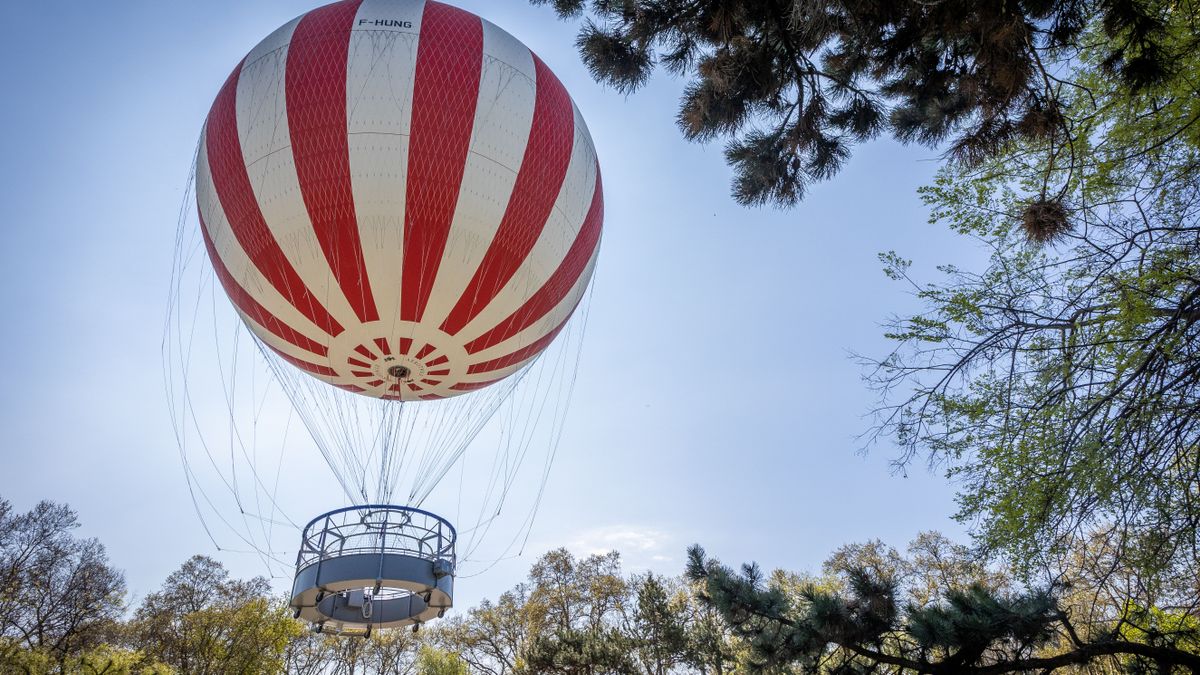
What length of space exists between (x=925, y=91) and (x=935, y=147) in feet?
2.03

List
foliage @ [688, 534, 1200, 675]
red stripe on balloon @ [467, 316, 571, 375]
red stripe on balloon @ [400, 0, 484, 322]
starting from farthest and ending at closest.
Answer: red stripe on balloon @ [467, 316, 571, 375] < red stripe on balloon @ [400, 0, 484, 322] < foliage @ [688, 534, 1200, 675]

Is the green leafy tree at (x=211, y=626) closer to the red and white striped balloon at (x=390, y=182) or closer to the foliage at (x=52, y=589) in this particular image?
the foliage at (x=52, y=589)

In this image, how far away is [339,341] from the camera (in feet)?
28.4

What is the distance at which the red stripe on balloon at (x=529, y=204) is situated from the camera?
315 inches

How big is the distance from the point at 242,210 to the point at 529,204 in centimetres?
341

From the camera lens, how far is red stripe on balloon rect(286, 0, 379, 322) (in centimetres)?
736

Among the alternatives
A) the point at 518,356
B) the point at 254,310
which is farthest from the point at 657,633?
the point at 254,310

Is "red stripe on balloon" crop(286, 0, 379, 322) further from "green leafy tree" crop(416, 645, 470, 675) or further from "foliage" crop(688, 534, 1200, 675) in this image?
"green leafy tree" crop(416, 645, 470, 675)

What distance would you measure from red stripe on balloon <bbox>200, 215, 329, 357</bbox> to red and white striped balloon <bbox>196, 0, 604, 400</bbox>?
0.10 feet

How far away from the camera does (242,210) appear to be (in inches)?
311

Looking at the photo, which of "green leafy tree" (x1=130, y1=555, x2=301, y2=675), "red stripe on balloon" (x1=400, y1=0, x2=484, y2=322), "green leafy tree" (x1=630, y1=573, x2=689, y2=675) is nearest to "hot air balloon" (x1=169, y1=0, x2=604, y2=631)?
"red stripe on balloon" (x1=400, y1=0, x2=484, y2=322)

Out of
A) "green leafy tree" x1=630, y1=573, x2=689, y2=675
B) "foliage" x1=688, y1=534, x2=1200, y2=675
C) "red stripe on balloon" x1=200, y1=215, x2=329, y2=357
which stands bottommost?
"foliage" x1=688, y1=534, x2=1200, y2=675

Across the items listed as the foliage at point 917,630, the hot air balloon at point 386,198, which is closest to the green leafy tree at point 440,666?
the hot air balloon at point 386,198

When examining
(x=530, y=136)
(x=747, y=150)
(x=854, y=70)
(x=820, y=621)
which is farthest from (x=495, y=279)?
(x=820, y=621)
